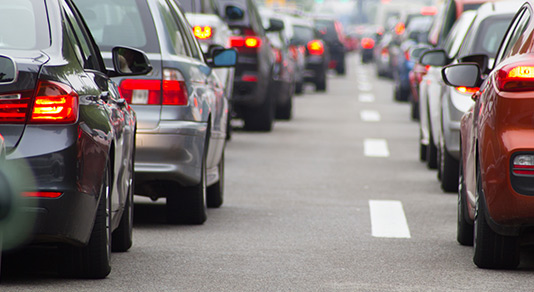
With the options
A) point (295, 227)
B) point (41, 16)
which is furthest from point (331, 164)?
point (41, 16)

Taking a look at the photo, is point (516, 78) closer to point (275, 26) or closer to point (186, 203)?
point (186, 203)

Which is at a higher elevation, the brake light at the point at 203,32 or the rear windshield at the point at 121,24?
the rear windshield at the point at 121,24

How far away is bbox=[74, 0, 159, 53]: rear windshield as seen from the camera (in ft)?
29.3

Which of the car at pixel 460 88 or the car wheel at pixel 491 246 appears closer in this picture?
the car wheel at pixel 491 246

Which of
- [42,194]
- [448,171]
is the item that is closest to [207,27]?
[448,171]

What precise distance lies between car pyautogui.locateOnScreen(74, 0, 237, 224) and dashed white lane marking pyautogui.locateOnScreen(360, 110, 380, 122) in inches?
568

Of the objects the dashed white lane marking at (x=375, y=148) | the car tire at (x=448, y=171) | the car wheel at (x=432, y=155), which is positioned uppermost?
the car tire at (x=448, y=171)

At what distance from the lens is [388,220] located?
9.92 metres

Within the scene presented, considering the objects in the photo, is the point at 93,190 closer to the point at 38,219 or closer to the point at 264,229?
the point at 38,219

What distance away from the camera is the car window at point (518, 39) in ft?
23.5

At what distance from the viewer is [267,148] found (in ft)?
56.3

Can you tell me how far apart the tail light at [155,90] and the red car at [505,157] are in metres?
2.12

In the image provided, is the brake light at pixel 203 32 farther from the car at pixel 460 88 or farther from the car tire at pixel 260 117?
the car tire at pixel 260 117

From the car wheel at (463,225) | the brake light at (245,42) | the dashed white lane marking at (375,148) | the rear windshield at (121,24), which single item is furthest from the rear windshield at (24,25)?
the brake light at (245,42)
